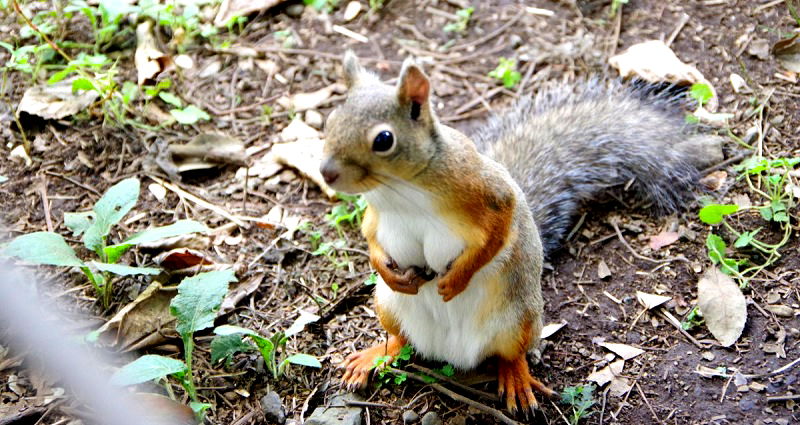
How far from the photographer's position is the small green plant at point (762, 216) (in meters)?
2.59

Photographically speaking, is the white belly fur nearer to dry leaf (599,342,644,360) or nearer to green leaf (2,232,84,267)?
dry leaf (599,342,644,360)

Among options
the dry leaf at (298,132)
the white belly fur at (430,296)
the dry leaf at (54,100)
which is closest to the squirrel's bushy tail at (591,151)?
the white belly fur at (430,296)

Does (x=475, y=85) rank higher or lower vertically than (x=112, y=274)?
higher

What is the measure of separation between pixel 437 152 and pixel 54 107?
80.0 inches

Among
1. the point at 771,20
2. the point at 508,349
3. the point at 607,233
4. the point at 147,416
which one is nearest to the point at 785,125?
the point at 771,20

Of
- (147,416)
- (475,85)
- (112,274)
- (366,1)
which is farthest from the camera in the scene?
(366,1)

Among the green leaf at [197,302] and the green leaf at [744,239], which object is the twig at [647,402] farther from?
the green leaf at [197,302]

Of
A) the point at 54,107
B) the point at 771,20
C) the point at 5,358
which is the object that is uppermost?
the point at 771,20

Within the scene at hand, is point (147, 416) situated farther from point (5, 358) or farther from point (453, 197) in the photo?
point (453, 197)

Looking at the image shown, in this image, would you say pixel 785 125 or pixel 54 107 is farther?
pixel 54 107

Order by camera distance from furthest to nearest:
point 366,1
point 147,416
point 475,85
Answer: point 366,1 → point 475,85 → point 147,416

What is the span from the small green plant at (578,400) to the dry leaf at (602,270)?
490 mm

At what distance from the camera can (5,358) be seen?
92.4 inches

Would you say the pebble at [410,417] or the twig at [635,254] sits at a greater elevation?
the twig at [635,254]
